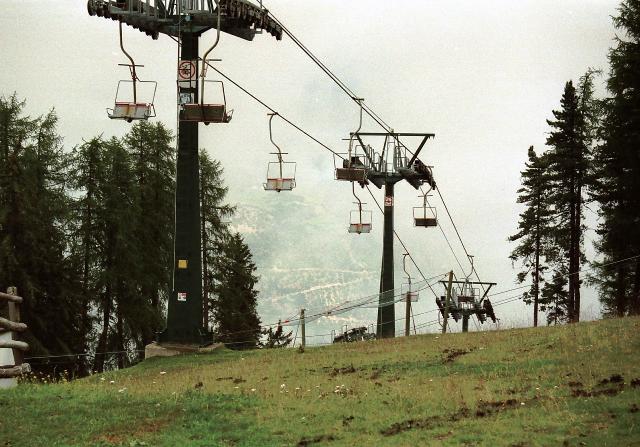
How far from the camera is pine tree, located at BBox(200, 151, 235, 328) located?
5125cm

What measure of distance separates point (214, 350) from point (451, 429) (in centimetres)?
1850

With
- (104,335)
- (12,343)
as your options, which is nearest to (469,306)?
(104,335)

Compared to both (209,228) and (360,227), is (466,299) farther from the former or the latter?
(209,228)

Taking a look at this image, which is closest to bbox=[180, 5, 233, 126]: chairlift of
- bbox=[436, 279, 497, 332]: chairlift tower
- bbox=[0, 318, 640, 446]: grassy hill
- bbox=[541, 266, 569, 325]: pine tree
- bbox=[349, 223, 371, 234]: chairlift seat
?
bbox=[0, 318, 640, 446]: grassy hill

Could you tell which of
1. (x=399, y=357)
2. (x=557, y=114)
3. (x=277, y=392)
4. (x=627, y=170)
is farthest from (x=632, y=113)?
(x=277, y=392)

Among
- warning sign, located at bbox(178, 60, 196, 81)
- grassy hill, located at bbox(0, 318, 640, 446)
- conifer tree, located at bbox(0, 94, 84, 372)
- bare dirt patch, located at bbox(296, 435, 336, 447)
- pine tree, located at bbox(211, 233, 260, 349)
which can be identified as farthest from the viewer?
pine tree, located at bbox(211, 233, 260, 349)

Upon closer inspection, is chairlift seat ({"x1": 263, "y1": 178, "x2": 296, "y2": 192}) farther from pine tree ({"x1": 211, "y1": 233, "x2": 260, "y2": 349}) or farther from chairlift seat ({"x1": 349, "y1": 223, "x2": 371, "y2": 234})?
pine tree ({"x1": 211, "y1": 233, "x2": 260, "y2": 349})

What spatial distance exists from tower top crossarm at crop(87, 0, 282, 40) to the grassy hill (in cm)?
1425

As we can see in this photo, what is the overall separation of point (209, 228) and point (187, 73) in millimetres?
24096

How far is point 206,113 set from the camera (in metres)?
24.3

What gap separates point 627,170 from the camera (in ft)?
127

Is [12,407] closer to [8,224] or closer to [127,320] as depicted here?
[8,224]

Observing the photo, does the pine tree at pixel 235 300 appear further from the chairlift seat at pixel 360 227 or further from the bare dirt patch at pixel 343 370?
the bare dirt patch at pixel 343 370

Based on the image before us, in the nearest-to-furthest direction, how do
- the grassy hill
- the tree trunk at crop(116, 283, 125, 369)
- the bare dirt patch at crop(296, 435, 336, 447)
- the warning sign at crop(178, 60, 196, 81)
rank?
the bare dirt patch at crop(296, 435, 336, 447) < the grassy hill < the warning sign at crop(178, 60, 196, 81) < the tree trunk at crop(116, 283, 125, 369)
